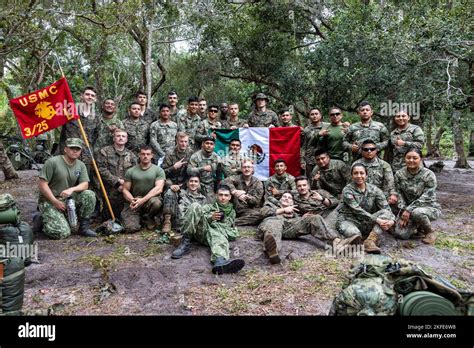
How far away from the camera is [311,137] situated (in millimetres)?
7262

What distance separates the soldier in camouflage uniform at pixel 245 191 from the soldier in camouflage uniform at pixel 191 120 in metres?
1.37

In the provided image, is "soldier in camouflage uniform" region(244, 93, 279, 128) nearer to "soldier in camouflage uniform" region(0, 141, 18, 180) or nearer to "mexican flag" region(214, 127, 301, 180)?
"mexican flag" region(214, 127, 301, 180)

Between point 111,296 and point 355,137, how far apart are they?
485cm

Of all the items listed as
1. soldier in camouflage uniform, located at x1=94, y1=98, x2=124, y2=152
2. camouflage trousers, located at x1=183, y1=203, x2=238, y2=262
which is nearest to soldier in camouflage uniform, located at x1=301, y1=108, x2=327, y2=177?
camouflage trousers, located at x1=183, y1=203, x2=238, y2=262

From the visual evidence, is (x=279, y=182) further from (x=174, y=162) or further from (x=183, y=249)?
(x=183, y=249)

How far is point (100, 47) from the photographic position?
40.5ft

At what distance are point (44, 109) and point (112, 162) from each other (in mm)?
1316

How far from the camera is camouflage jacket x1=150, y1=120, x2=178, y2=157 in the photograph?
23.2ft

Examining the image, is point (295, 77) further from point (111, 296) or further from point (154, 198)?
point (111, 296)

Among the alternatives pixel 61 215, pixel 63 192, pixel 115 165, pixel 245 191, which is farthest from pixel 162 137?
pixel 61 215

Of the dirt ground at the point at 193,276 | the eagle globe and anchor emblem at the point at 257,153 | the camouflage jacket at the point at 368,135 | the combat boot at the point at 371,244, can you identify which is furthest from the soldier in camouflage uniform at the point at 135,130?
the combat boot at the point at 371,244

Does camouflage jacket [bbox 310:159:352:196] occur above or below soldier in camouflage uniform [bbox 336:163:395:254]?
Answer: above

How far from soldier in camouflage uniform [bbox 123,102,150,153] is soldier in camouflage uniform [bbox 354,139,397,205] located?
12.4ft
